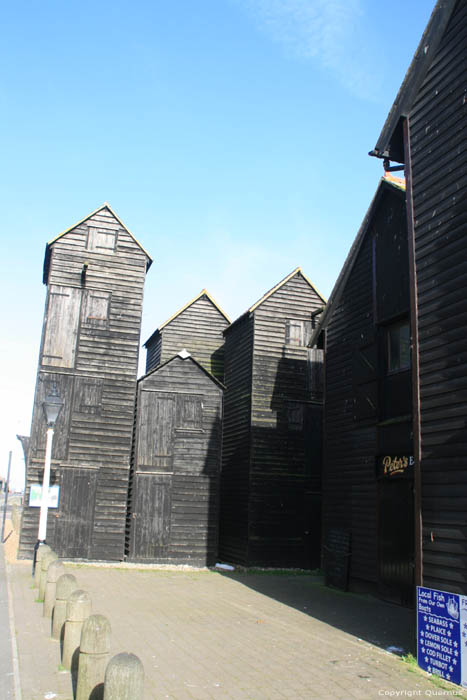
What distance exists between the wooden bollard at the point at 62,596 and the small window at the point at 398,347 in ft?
26.6

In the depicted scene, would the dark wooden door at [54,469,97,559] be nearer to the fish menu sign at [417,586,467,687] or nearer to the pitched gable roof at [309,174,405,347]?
the pitched gable roof at [309,174,405,347]

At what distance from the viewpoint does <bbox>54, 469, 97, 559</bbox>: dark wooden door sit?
1816 cm

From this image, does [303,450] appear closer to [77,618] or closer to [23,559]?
[23,559]

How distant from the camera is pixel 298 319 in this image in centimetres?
2159

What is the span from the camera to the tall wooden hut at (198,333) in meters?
25.5

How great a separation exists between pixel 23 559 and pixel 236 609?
891 centimetres

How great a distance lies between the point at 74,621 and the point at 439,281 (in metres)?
6.64

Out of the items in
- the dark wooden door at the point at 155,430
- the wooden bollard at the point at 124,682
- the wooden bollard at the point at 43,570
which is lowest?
the wooden bollard at the point at 43,570

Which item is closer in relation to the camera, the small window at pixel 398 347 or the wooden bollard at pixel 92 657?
the wooden bollard at pixel 92 657

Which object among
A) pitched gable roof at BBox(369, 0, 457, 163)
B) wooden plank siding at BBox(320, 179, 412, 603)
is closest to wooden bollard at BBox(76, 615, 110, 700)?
wooden plank siding at BBox(320, 179, 412, 603)

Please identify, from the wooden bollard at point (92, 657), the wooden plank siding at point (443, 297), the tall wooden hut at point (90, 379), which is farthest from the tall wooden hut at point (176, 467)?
the wooden bollard at point (92, 657)

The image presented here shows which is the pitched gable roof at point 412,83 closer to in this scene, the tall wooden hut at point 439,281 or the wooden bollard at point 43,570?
the tall wooden hut at point 439,281

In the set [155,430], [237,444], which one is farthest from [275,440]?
[155,430]

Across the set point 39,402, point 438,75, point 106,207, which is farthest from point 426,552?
point 106,207
